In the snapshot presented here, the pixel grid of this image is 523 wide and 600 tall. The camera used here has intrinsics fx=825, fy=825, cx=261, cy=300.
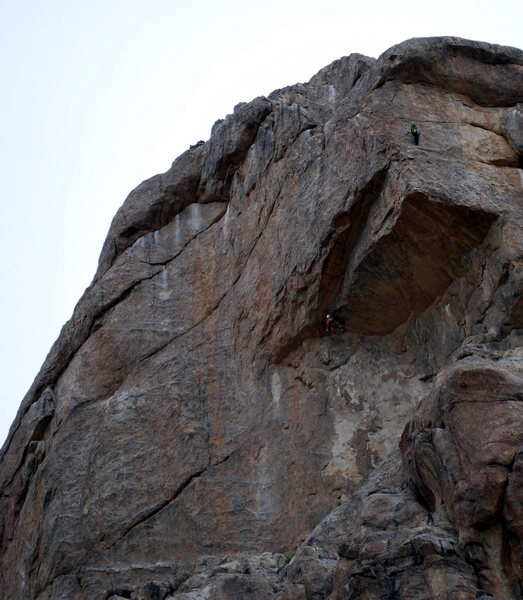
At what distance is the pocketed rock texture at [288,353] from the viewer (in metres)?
16.3

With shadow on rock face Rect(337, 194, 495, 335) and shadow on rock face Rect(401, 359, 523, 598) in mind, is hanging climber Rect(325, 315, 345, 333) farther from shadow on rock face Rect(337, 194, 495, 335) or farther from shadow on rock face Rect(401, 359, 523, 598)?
shadow on rock face Rect(401, 359, 523, 598)

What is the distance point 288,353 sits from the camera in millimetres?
19766

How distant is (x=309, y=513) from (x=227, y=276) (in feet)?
23.7

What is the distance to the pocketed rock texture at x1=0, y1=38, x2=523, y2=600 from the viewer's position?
16328 millimetres

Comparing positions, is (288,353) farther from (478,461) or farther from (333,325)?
(478,461)

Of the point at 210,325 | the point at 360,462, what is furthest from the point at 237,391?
the point at 360,462

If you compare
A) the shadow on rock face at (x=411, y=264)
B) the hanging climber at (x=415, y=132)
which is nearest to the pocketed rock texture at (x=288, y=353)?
the shadow on rock face at (x=411, y=264)

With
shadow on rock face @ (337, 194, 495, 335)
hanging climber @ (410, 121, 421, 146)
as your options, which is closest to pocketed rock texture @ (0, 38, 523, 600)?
shadow on rock face @ (337, 194, 495, 335)

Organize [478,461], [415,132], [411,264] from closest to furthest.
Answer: [478,461]
[411,264]
[415,132]

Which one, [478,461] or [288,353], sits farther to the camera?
[288,353]

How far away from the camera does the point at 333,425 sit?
18.4 m

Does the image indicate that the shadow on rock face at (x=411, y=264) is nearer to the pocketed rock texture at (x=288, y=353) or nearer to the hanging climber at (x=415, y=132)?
the pocketed rock texture at (x=288, y=353)

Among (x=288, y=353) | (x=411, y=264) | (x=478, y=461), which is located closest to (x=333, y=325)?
(x=288, y=353)

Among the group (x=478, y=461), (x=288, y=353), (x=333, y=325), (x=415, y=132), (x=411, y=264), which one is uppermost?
(x=415, y=132)
